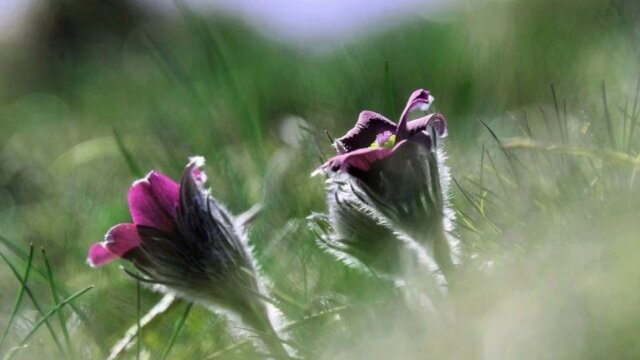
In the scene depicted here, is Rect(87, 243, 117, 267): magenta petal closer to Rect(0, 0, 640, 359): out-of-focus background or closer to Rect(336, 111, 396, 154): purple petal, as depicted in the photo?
Rect(0, 0, 640, 359): out-of-focus background

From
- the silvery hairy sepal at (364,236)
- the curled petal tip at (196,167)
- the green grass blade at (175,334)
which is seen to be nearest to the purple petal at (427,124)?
the silvery hairy sepal at (364,236)

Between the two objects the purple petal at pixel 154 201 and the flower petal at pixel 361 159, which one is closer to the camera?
the flower petal at pixel 361 159

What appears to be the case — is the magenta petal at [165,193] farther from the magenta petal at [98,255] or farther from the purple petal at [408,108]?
the purple petal at [408,108]

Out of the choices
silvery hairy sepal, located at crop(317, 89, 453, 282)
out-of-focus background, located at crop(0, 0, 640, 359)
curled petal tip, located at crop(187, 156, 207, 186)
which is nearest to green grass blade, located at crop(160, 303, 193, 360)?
out-of-focus background, located at crop(0, 0, 640, 359)

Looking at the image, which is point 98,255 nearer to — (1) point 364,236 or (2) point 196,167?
(2) point 196,167

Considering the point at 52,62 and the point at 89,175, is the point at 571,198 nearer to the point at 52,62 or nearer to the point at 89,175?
the point at 89,175

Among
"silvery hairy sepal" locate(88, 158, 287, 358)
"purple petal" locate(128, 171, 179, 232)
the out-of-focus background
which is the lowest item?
the out-of-focus background

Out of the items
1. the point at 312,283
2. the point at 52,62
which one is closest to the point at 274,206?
the point at 312,283

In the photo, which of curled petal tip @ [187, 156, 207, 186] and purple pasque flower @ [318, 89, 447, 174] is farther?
curled petal tip @ [187, 156, 207, 186]
